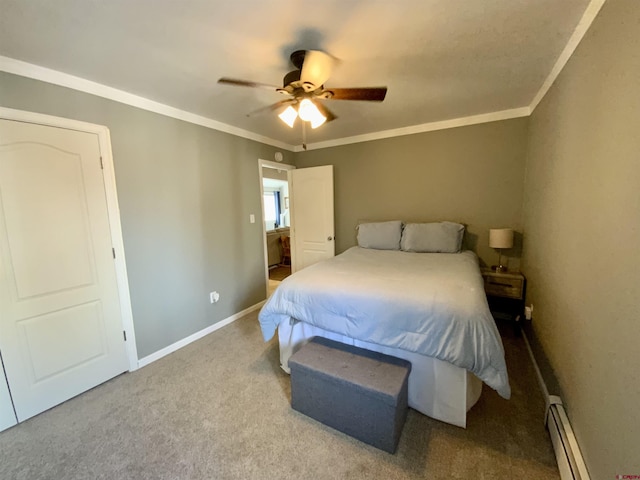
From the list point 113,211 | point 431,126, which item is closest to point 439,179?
point 431,126

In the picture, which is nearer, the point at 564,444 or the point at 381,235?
the point at 564,444

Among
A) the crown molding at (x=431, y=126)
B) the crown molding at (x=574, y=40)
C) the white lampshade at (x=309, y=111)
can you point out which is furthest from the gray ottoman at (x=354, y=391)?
the crown molding at (x=431, y=126)

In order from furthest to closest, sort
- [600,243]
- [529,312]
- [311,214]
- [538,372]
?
[311,214] → [529,312] → [538,372] → [600,243]

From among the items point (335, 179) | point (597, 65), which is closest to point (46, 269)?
point (335, 179)

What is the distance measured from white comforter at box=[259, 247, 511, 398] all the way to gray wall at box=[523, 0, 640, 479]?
367 mm

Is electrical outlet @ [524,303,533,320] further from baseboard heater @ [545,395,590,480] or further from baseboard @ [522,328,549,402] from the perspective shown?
baseboard heater @ [545,395,590,480]

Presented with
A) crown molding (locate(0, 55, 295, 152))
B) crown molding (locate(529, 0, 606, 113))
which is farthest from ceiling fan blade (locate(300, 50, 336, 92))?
crown molding (locate(0, 55, 295, 152))

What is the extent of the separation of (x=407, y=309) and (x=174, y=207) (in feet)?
7.57

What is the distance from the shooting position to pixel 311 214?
3.93m

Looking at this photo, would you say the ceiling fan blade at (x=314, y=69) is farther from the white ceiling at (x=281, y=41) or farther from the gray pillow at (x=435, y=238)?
the gray pillow at (x=435, y=238)

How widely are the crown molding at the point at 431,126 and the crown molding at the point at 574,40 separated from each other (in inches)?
22.1

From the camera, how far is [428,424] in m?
1.62

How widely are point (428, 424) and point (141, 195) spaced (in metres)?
2.81

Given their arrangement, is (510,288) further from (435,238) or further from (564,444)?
(564,444)
